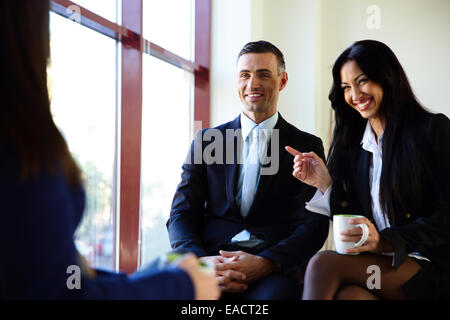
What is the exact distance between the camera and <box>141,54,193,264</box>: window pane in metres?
2.91

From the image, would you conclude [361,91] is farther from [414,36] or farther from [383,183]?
[414,36]

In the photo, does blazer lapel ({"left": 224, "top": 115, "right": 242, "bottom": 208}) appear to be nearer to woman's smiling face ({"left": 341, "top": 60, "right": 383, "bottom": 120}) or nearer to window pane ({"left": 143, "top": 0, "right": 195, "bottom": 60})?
woman's smiling face ({"left": 341, "top": 60, "right": 383, "bottom": 120})

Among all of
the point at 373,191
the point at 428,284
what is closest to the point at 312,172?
the point at 373,191

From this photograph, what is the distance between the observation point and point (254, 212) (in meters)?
1.93

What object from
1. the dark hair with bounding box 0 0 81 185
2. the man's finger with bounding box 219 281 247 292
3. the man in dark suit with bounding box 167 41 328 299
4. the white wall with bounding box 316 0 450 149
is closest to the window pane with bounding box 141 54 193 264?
the man in dark suit with bounding box 167 41 328 299

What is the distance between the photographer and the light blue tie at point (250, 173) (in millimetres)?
1979

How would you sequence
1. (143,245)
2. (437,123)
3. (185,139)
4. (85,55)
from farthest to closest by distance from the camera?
1. (185,139)
2. (143,245)
3. (85,55)
4. (437,123)

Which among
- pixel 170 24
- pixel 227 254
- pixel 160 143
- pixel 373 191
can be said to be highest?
pixel 170 24

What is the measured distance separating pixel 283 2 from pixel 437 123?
2565 millimetres

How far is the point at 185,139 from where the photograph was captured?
3469 mm

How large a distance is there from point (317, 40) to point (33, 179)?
3.40 m

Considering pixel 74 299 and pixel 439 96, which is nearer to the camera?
pixel 74 299
